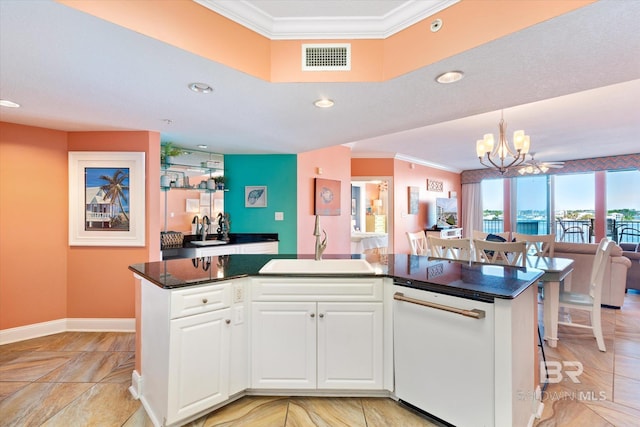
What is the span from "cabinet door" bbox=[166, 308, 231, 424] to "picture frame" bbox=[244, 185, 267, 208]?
2.78 meters

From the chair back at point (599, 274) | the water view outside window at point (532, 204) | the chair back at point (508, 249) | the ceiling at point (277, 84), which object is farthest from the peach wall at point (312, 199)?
the water view outside window at point (532, 204)

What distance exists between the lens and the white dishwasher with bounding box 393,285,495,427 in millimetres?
1583

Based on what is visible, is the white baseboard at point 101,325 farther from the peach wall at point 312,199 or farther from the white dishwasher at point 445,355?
the white dishwasher at point 445,355

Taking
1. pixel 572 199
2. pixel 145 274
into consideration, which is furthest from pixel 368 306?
pixel 572 199

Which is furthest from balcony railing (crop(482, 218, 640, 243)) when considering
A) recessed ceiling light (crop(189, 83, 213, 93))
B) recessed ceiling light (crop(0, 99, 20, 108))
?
recessed ceiling light (crop(0, 99, 20, 108))

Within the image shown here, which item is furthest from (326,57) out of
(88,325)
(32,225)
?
(88,325)

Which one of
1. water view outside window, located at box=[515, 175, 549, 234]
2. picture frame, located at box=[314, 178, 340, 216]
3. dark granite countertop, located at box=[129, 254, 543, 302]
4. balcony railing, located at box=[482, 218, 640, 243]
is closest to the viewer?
dark granite countertop, located at box=[129, 254, 543, 302]

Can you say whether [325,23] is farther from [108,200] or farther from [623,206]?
[623,206]

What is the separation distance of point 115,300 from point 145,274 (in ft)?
6.12

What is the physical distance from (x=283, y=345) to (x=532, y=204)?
27.4 feet

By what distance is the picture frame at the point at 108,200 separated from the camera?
10.9ft

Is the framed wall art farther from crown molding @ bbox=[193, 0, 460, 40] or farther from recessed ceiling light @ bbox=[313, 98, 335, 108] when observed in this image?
crown molding @ bbox=[193, 0, 460, 40]

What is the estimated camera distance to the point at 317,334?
2.04m

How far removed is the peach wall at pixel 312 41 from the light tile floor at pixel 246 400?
6.91ft
